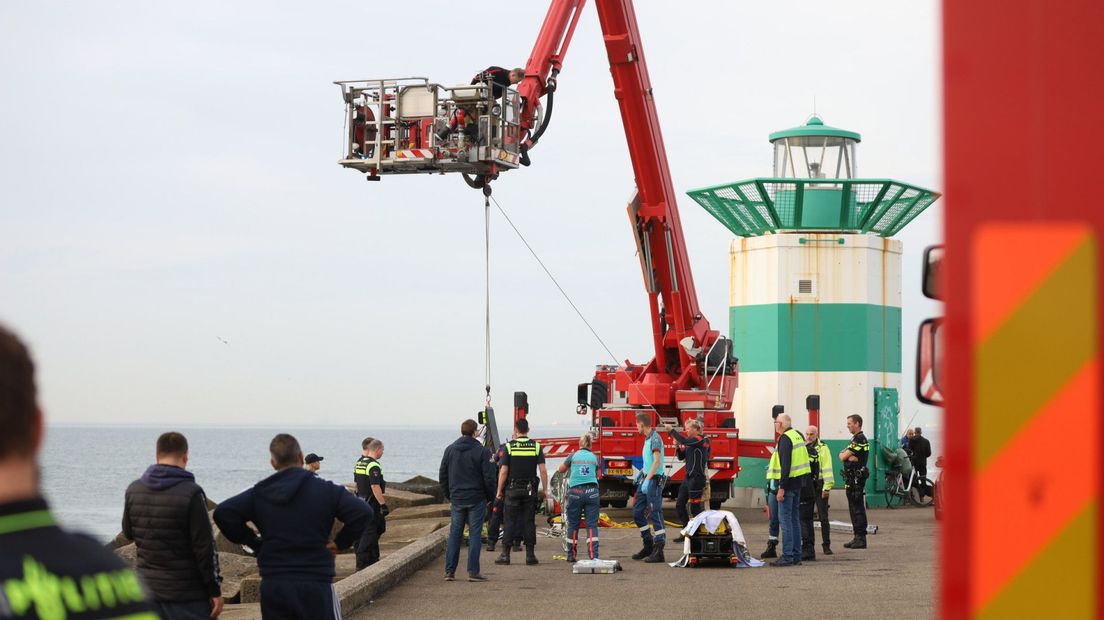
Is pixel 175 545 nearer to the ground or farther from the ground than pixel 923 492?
farther from the ground

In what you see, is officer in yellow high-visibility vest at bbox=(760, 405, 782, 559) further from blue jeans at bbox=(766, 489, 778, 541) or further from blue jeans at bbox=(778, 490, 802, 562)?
blue jeans at bbox=(778, 490, 802, 562)

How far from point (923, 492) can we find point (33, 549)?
3017 centimetres

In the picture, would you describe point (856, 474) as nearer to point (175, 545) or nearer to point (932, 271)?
point (175, 545)

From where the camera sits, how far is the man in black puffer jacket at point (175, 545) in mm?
7891

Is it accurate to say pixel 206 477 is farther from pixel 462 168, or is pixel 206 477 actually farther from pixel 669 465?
pixel 462 168

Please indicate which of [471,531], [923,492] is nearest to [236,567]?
[471,531]

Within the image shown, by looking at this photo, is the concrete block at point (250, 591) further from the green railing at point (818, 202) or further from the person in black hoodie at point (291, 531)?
the green railing at point (818, 202)

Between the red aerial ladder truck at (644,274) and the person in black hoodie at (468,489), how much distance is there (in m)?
3.47

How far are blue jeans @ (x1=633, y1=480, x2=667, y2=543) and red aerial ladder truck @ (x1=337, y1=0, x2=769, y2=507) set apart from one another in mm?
3054

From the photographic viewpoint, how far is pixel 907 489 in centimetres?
3056

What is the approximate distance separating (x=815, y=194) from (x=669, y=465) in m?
8.07

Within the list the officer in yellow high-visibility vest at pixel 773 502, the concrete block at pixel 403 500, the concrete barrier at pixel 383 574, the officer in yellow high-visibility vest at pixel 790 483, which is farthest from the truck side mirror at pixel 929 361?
the concrete block at pixel 403 500

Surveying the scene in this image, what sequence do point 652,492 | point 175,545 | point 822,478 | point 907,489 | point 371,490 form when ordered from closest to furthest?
point 175,545 → point 371,490 → point 652,492 → point 822,478 → point 907,489

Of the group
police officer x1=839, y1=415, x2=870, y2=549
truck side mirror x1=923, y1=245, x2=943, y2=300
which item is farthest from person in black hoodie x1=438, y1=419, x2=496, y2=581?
truck side mirror x1=923, y1=245, x2=943, y2=300
